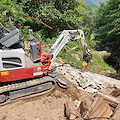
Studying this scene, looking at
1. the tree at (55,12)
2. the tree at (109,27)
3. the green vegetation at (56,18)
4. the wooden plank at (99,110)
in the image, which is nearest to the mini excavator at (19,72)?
the wooden plank at (99,110)

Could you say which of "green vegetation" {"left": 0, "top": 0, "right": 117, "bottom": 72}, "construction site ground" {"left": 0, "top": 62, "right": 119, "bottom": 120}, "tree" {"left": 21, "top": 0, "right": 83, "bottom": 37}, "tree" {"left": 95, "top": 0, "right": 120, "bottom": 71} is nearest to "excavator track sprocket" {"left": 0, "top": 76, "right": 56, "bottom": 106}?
"construction site ground" {"left": 0, "top": 62, "right": 119, "bottom": 120}

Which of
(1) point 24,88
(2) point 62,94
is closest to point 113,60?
(2) point 62,94

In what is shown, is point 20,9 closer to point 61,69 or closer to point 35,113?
point 61,69

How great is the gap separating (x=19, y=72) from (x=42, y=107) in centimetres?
146

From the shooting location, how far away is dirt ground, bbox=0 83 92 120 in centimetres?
404

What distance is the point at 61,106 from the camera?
458 centimetres

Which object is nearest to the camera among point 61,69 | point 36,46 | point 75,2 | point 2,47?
point 2,47

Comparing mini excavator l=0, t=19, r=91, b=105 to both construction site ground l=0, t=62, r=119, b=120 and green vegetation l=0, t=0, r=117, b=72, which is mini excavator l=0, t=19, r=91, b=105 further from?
green vegetation l=0, t=0, r=117, b=72

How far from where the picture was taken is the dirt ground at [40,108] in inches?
159

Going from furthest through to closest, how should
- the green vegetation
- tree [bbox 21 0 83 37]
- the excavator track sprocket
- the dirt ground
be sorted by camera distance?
tree [bbox 21 0 83 37] < the green vegetation < the excavator track sprocket < the dirt ground

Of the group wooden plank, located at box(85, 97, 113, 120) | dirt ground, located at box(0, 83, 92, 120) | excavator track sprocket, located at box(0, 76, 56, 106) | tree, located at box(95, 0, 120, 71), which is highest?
tree, located at box(95, 0, 120, 71)

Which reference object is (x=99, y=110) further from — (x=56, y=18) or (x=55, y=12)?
(x=55, y=12)

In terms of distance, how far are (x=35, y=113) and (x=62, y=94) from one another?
1.36 m

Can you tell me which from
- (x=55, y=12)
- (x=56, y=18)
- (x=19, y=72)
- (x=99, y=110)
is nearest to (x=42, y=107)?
(x=19, y=72)
